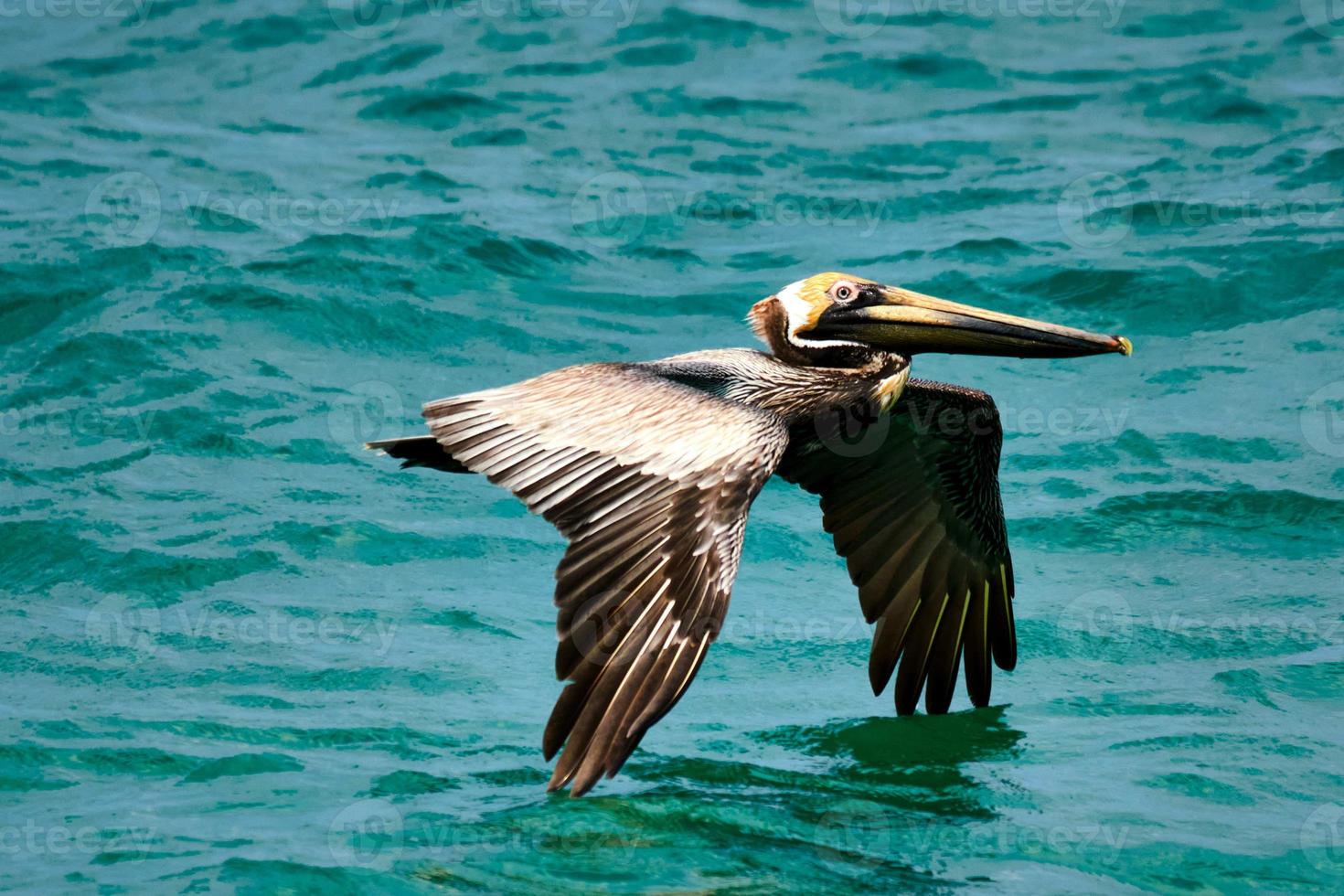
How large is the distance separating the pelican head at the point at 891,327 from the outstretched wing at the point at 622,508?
3.05 ft

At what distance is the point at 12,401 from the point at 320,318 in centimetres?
212

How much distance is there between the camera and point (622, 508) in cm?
542

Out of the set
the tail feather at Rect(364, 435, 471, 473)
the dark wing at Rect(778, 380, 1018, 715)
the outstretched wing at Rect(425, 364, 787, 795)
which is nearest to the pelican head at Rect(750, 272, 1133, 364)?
the dark wing at Rect(778, 380, 1018, 715)

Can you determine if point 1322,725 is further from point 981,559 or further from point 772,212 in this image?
point 772,212

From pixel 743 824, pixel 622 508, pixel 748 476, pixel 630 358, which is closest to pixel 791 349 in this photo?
pixel 748 476

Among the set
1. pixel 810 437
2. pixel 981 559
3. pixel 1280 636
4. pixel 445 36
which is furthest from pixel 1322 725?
pixel 445 36

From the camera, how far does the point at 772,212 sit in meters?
13.2

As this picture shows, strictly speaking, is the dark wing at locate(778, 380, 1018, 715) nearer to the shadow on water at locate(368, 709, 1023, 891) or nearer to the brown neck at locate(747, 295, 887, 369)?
the brown neck at locate(747, 295, 887, 369)

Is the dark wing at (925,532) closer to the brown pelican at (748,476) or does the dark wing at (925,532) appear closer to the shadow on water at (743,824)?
the brown pelican at (748,476)

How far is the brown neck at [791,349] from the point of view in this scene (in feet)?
22.6

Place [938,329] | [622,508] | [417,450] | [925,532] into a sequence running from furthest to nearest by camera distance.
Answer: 1. [925,532]
2. [938,329]
3. [417,450]
4. [622,508]

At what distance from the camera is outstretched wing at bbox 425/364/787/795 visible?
4941 mm

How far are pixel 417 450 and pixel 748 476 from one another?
171cm

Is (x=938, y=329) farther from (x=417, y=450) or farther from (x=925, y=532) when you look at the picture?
(x=417, y=450)
